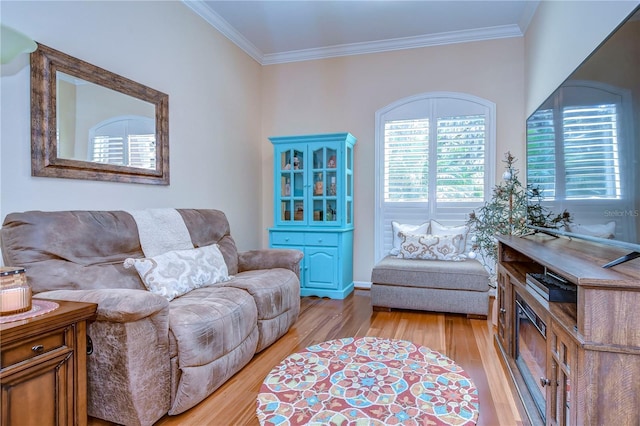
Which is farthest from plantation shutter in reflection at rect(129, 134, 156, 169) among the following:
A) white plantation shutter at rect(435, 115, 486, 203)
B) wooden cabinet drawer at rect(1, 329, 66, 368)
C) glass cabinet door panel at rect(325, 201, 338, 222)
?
white plantation shutter at rect(435, 115, 486, 203)

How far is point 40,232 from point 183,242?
89 cm

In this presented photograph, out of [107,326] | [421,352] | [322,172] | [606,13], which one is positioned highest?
[606,13]

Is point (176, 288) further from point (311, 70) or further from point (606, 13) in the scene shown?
point (311, 70)

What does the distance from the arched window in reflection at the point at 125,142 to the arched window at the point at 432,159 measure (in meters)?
2.53

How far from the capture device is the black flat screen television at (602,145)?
4.11ft

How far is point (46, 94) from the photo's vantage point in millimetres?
2014

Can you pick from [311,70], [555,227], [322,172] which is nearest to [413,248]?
[322,172]

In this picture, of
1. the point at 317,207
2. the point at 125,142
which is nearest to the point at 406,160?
the point at 317,207

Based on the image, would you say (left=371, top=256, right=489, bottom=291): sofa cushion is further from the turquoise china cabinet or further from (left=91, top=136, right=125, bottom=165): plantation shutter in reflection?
(left=91, top=136, right=125, bottom=165): plantation shutter in reflection

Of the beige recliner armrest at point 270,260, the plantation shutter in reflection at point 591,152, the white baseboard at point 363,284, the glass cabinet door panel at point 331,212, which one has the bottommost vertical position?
the white baseboard at point 363,284

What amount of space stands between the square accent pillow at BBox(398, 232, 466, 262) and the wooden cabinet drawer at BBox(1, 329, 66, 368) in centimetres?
304

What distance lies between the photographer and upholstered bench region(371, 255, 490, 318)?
3.16 meters

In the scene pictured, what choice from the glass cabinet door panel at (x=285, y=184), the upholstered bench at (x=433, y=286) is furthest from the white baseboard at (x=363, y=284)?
the glass cabinet door panel at (x=285, y=184)

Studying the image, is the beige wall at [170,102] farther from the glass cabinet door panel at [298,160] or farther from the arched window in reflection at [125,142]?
the glass cabinet door panel at [298,160]
